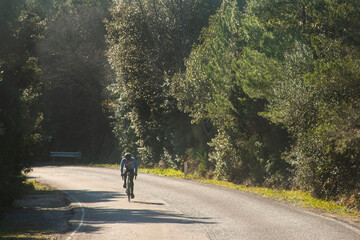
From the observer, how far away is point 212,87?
2661 cm

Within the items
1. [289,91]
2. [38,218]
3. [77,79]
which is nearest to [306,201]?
[289,91]

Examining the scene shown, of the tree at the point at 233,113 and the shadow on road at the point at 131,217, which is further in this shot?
the tree at the point at 233,113

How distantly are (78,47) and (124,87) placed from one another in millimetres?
13638

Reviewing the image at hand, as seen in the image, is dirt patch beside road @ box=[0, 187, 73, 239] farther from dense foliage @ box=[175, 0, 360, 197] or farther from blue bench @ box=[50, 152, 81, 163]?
blue bench @ box=[50, 152, 81, 163]

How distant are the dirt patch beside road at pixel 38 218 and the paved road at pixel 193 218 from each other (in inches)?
16.9

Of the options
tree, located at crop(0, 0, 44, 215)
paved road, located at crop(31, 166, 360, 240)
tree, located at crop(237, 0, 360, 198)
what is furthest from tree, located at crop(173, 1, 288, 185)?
tree, located at crop(0, 0, 44, 215)

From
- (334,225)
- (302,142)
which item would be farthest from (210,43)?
(334,225)

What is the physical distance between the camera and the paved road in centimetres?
1048

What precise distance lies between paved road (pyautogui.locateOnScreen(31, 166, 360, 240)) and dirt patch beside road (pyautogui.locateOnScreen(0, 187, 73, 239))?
0.43m

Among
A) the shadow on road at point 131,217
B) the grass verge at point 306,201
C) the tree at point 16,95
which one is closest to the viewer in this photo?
the shadow on road at point 131,217

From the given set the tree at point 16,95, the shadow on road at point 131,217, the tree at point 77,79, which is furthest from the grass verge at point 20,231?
the tree at point 77,79

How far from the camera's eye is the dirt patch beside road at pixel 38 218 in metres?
11.6

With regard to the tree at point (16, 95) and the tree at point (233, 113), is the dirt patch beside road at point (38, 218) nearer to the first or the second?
the tree at point (16, 95)

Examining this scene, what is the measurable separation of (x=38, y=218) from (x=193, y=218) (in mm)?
4854
